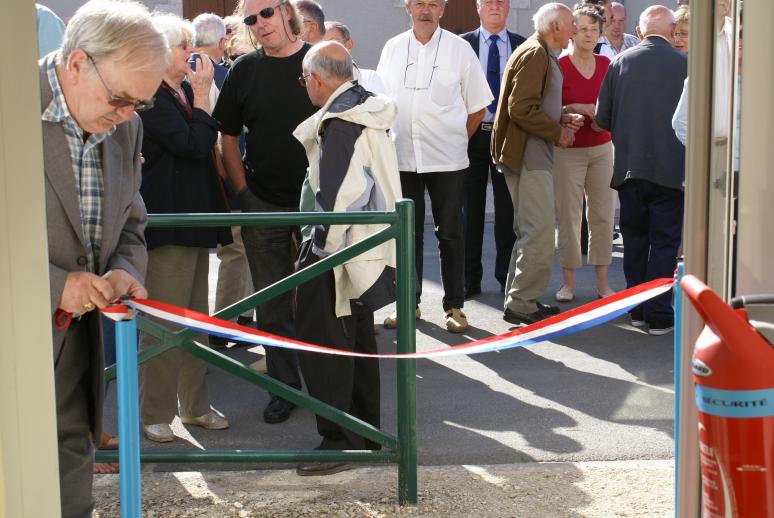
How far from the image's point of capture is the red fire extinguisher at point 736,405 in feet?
6.43

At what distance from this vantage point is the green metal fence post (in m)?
4.14

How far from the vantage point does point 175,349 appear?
496 cm

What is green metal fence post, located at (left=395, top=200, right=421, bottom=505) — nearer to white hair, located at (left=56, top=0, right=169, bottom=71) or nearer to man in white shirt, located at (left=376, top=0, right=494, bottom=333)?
white hair, located at (left=56, top=0, right=169, bottom=71)

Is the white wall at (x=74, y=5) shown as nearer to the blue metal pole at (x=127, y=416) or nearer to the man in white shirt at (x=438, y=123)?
the man in white shirt at (x=438, y=123)

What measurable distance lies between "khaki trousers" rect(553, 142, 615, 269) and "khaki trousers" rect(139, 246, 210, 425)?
3247mm

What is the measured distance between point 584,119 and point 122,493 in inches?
203

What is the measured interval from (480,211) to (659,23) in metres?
1.90

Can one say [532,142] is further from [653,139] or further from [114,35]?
[114,35]

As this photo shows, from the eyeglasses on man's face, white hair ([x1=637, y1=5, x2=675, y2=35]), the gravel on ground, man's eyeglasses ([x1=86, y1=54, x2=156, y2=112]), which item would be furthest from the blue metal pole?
the eyeglasses on man's face

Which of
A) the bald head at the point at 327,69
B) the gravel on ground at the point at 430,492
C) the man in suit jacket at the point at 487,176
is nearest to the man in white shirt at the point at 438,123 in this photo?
the man in suit jacket at the point at 487,176

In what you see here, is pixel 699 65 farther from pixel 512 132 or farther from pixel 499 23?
pixel 499 23

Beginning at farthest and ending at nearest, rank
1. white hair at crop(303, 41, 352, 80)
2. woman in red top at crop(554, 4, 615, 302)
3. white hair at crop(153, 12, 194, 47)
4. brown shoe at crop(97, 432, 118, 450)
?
woman in red top at crop(554, 4, 615, 302) → white hair at crop(153, 12, 194, 47) → brown shoe at crop(97, 432, 118, 450) → white hair at crop(303, 41, 352, 80)

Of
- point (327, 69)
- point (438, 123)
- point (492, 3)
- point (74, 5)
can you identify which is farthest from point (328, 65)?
point (74, 5)

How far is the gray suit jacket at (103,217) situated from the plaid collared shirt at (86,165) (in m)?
0.02
